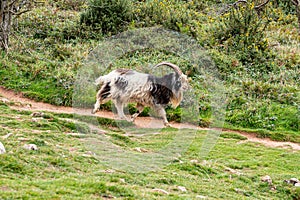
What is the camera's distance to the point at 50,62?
15.5 meters

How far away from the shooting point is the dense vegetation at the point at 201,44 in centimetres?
1393

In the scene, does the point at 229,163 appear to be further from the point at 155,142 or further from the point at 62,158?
the point at 62,158

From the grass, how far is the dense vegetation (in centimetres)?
183

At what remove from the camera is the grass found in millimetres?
6672

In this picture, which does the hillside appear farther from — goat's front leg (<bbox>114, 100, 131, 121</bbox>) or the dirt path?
goat's front leg (<bbox>114, 100, 131, 121</bbox>)

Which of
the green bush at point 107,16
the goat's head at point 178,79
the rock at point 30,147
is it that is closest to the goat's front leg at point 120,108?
the goat's head at point 178,79

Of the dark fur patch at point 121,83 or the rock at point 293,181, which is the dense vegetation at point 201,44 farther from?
the rock at point 293,181

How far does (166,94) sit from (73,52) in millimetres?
5769

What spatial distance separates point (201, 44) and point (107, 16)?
3705 mm

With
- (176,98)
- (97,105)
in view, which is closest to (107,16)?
(97,105)

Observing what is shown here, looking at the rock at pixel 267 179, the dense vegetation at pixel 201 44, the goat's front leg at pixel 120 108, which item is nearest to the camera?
the rock at pixel 267 179

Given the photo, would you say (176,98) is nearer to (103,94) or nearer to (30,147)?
(103,94)

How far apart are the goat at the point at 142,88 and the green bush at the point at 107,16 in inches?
281

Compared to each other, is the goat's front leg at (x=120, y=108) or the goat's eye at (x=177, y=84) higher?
the goat's eye at (x=177, y=84)
